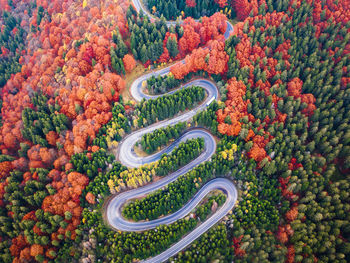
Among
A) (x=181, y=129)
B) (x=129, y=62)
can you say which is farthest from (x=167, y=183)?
(x=129, y=62)

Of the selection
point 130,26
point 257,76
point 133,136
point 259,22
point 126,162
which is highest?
point 130,26

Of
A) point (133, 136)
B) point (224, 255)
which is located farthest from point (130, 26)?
point (224, 255)

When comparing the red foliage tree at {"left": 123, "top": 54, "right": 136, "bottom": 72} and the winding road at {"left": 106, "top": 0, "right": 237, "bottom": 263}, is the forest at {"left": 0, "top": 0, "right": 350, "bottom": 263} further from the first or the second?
the winding road at {"left": 106, "top": 0, "right": 237, "bottom": 263}

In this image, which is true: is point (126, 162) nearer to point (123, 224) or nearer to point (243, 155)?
point (123, 224)

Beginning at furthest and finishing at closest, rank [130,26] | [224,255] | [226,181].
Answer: [130,26], [226,181], [224,255]

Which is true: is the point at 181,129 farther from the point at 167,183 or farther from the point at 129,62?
the point at 129,62

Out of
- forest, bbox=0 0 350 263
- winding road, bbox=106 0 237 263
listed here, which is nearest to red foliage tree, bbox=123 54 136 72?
forest, bbox=0 0 350 263
